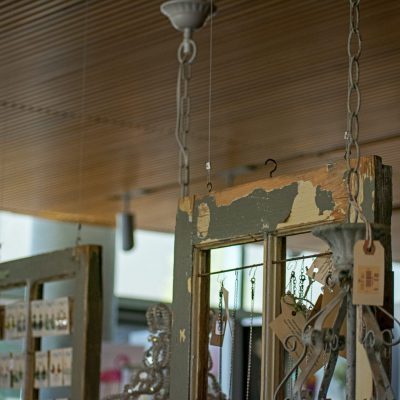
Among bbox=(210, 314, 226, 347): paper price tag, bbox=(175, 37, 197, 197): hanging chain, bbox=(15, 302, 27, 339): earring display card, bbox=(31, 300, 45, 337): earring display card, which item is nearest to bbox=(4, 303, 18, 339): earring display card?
bbox=(15, 302, 27, 339): earring display card

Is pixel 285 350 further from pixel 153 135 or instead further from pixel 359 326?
pixel 153 135

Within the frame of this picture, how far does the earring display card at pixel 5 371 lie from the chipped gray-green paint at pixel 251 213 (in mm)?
2184

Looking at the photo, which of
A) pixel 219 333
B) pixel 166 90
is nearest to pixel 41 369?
pixel 219 333

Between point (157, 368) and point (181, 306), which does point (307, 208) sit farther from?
point (157, 368)

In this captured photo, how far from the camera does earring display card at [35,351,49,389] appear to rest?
5.49 meters

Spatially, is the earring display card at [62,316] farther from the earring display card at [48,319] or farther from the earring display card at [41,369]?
the earring display card at [41,369]

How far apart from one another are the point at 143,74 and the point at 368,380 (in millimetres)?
3691

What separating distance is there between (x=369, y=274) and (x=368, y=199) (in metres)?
0.39

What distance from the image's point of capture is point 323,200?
3.55 meters

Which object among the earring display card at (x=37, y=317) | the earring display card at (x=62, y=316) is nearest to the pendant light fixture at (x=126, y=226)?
the earring display card at (x=37, y=317)

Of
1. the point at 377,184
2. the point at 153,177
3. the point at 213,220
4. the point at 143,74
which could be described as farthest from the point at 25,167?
the point at 377,184

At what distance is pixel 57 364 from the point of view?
5.37 meters

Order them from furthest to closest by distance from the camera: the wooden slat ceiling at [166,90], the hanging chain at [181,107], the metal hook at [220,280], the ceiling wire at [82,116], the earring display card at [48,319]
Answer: the ceiling wire at [82,116] → the wooden slat ceiling at [166,90] → the earring display card at [48,319] → the metal hook at [220,280] → the hanging chain at [181,107]

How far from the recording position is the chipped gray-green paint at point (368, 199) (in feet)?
10.9
